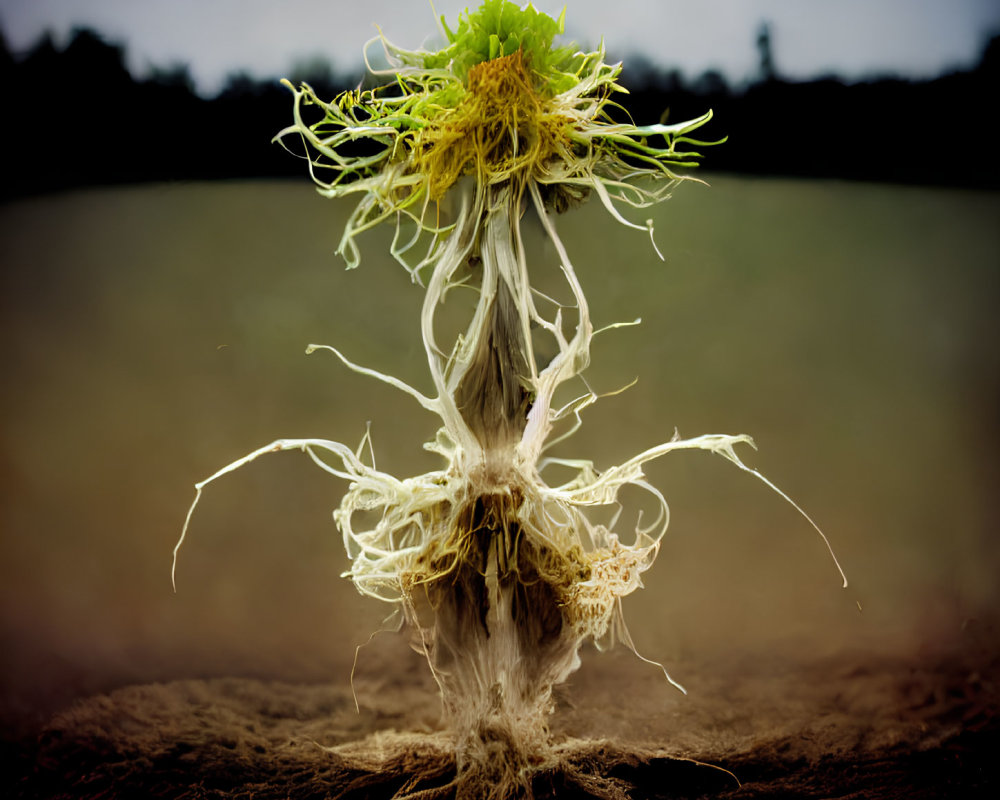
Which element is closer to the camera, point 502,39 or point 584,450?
point 502,39

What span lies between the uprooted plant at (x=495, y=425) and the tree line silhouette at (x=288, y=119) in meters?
0.19

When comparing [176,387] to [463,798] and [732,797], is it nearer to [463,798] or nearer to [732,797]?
[463,798]

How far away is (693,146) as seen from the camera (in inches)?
40.3

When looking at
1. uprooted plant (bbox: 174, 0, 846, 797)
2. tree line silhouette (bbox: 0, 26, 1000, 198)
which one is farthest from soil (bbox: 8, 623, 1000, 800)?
tree line silhouette (bbox: 0, 26, 1000, 198)

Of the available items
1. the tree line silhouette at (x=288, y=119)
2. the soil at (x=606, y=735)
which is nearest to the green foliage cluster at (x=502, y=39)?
the tree line silhouette at (x=288, y=119)

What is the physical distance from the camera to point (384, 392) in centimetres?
105

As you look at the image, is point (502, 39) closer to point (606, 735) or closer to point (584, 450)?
point (584, 450)

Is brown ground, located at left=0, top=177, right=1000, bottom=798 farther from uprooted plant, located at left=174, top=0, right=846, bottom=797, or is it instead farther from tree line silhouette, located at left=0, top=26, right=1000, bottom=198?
uprooted plant, located at left=174, top=0, right=846, bottom=797

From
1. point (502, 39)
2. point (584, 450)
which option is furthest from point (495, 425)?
point (502, 39)

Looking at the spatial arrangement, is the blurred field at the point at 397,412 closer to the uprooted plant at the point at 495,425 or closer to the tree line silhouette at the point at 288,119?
the tree line silhouette at the point at 288,119

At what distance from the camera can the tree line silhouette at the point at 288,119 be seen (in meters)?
0.95

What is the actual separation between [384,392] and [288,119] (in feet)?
1.41

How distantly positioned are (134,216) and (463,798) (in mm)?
945

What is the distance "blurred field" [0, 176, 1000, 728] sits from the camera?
1006mm
